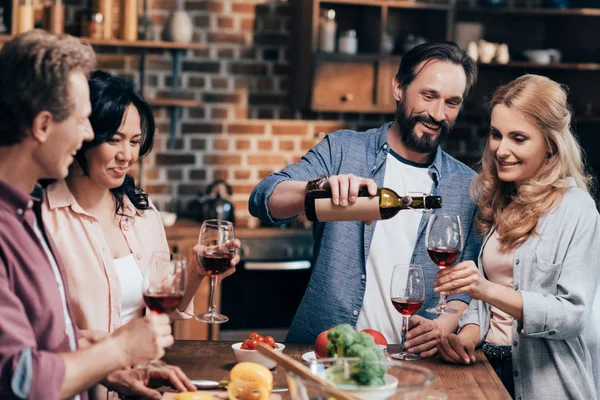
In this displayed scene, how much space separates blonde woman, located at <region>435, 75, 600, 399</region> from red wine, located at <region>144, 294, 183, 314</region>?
82 cm

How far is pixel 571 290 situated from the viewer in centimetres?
221

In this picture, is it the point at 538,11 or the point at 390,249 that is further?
the point at 538,11

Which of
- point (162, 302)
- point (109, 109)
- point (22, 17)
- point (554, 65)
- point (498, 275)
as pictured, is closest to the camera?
point (162, 302)

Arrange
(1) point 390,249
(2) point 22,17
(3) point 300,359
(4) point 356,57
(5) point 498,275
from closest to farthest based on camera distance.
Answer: (3) point 300,359
(5) point 498,275
(1) point 390,249
(2) point 22,17
(4) point 356,57

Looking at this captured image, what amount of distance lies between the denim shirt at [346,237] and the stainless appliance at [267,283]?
167 centimetres

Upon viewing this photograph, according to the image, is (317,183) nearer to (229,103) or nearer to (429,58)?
(429,58)

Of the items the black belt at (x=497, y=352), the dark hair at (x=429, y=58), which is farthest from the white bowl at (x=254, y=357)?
the dark hair at (x=429, y=58)

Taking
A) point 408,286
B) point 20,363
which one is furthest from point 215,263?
point 20,363

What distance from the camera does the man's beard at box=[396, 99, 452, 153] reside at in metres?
2.62

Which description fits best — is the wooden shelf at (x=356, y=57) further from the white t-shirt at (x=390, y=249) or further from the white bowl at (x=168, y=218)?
the white t-shirt at (x=390, y=249)

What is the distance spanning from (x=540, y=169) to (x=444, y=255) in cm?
60

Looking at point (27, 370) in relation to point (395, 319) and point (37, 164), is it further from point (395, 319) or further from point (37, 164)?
point (395, 319)

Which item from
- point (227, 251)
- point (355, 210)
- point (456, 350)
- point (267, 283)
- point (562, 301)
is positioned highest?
point (355, 210)

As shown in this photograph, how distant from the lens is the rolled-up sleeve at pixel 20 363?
140 centimetres
